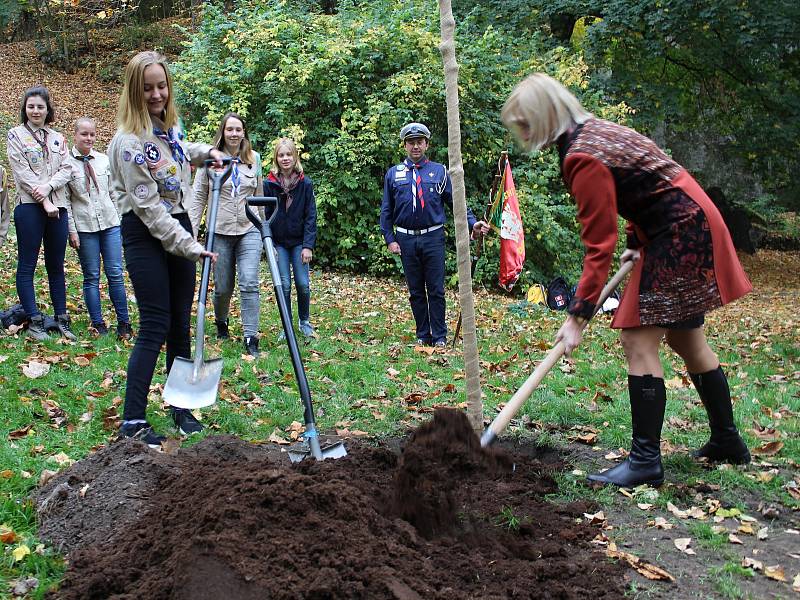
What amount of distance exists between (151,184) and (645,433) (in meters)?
3.16

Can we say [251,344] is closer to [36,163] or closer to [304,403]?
[36,163]

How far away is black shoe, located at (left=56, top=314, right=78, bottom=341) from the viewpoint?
712 centimetres

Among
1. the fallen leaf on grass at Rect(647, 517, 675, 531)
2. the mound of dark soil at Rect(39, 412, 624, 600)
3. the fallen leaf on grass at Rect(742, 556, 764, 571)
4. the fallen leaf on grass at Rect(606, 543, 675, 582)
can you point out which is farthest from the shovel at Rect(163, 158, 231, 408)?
the fallen leaf on grass at Rect(742, 556, 764, 571)

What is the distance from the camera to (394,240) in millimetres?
8336

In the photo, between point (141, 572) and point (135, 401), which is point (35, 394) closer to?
point (135, 401)

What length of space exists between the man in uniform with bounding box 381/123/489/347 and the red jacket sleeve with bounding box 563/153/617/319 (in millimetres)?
4331

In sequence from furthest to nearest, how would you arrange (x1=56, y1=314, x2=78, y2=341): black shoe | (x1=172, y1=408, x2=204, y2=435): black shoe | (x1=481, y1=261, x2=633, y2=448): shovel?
(x1=56, y1=314, x2=78, y2=341): black shoe, (x1=172, y1=408, x2=204, y2=435): black shoe, (x1=481, y1=261, x2=633, y2=448): shovel

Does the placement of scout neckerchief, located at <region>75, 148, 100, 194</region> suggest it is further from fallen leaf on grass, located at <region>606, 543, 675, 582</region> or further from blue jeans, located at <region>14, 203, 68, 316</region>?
fallen leaf on grass, located at <region>606, 543, 675, 582</region>

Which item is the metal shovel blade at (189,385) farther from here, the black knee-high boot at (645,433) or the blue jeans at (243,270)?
the blue jeans at (243,270)

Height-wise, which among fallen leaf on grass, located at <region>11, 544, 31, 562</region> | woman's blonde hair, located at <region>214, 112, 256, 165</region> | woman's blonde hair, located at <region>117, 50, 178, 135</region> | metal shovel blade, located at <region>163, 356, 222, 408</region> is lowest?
fallen leaf on grass, located at <region>11, 544, 31, 562</region>

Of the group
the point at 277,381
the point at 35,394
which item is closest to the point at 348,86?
the point at 277,381

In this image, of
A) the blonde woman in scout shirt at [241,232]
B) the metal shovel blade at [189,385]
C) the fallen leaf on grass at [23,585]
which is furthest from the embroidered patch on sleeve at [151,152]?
the blonde woman in scout shirt at [241,232]

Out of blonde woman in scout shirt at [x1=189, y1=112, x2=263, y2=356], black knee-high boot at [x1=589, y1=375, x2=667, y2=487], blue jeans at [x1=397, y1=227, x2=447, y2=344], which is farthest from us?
blue jeans at [x1=397, y1=227, x2=447, y2=344]

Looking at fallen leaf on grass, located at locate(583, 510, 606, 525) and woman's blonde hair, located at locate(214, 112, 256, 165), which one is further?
woman's blonde hair, located at locate(214, 112, 256, 165)
